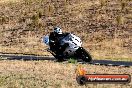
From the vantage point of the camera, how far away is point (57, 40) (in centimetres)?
2289

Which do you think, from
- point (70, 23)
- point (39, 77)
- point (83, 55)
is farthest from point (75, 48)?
point (70, 23)

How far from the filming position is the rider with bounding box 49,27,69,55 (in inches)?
898

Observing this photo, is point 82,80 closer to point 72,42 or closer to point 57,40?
point 72,42

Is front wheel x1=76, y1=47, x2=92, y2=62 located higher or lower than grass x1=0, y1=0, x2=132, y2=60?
higher

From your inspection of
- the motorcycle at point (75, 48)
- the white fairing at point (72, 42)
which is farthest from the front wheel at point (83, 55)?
the white fairing at point (72, 42)

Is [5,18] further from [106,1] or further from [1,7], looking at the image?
[106,1]

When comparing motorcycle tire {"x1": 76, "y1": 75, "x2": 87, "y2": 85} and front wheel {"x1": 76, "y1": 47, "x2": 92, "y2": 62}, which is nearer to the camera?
motorcycle tire {"x1": 76, "y1": 75, "x2": 87, "y2": 85}

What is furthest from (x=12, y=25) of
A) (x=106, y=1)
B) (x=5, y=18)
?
(x=106, y=1)

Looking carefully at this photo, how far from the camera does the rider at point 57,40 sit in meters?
22.8

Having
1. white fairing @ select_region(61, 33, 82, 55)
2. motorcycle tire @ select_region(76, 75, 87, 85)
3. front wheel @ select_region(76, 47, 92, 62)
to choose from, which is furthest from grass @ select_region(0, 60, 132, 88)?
white fairing @ select_region(61, 33, 82, 55)

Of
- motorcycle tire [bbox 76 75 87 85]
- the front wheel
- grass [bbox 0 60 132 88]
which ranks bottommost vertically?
the front wheel

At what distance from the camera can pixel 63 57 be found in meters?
23.3

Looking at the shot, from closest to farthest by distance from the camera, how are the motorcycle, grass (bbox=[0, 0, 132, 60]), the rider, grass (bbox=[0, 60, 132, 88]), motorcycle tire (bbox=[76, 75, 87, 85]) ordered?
motorcycle tire (bbox=[76, 75, 87, 85]) < grass (bbox=[0, 60, 132, 88]) < the motorcycle < the rider < grass (bbox=[0, 0, 132, 60])

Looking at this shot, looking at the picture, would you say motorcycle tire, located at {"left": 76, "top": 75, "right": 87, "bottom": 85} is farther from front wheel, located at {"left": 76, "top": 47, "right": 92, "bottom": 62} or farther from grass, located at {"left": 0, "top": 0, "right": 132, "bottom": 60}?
grass, located at {"left": 0, "top": 0, "right": 132, "bottom": 60}
